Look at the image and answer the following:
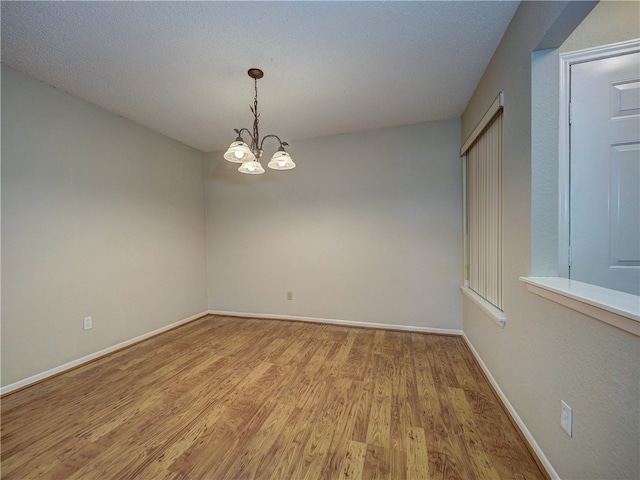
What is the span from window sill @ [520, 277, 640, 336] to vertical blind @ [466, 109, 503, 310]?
0.66 metres

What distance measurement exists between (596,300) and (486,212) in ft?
4.66

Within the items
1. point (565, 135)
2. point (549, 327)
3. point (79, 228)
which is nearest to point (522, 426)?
point (549, 327)

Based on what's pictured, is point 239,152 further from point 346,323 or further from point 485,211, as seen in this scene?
point 346,323

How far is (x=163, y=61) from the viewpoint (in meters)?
1.89

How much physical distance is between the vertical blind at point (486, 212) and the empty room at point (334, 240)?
3cm

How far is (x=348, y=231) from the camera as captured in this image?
3262mm

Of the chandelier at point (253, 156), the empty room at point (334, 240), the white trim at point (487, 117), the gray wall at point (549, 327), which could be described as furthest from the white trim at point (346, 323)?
the chandelier at point (253, 156)

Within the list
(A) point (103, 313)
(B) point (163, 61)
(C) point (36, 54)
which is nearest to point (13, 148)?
(C) point (36, 54)

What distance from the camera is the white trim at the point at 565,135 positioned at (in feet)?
4.47

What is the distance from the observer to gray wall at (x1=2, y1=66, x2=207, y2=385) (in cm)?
196

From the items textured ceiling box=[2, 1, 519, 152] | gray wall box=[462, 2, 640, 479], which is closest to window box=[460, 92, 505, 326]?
gray wall box=[462, 2, 640, 479]

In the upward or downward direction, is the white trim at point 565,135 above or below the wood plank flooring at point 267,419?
above

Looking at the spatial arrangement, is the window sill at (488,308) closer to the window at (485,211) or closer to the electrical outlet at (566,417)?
the window at (485,211)

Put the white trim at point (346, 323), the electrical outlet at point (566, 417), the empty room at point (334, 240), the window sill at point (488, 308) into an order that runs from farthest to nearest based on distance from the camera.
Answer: the white trim at point (346, 323), the window sill at point (488, 308), the empty room at point (334, 240), the electrical outlet at point (566, 417)
